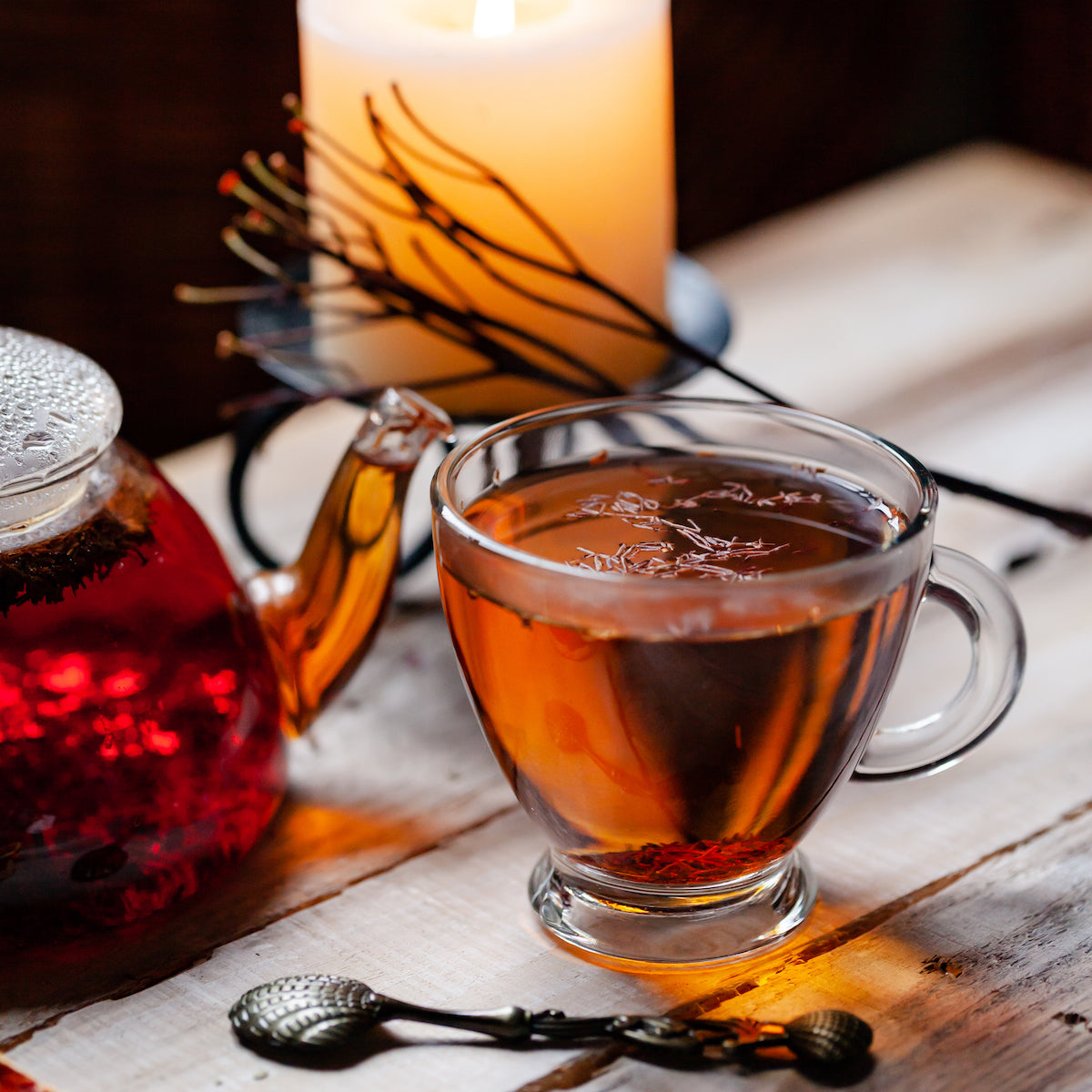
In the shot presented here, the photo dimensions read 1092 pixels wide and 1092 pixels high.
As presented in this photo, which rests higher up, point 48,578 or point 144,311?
point 48,578

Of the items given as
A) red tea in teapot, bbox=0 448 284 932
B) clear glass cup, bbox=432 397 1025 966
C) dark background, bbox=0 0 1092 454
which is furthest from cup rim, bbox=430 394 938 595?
dark background, bbox=0 0 1092 454

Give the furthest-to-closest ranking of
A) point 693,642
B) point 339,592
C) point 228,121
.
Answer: point 228,121 < point 339,592 < point 693,642

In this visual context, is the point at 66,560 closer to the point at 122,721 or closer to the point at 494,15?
the point at 122,721

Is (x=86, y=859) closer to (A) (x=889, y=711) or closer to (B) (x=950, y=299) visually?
(A) (x=889, y=711)

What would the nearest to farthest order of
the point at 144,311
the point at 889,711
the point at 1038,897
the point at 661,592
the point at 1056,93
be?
1. the point at 661,592
2. the point at 1038,897
3. the point at 889,711
4. the point at 144,311
5. the point at 1056,93

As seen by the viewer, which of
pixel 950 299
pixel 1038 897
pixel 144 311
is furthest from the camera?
pixel 144 311

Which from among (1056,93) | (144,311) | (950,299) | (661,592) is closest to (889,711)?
(661,592)

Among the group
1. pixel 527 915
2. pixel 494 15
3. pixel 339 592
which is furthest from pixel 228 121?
pixel 527 915

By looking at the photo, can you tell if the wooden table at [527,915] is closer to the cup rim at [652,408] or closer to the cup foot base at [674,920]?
the cup foot base at [674,920]
